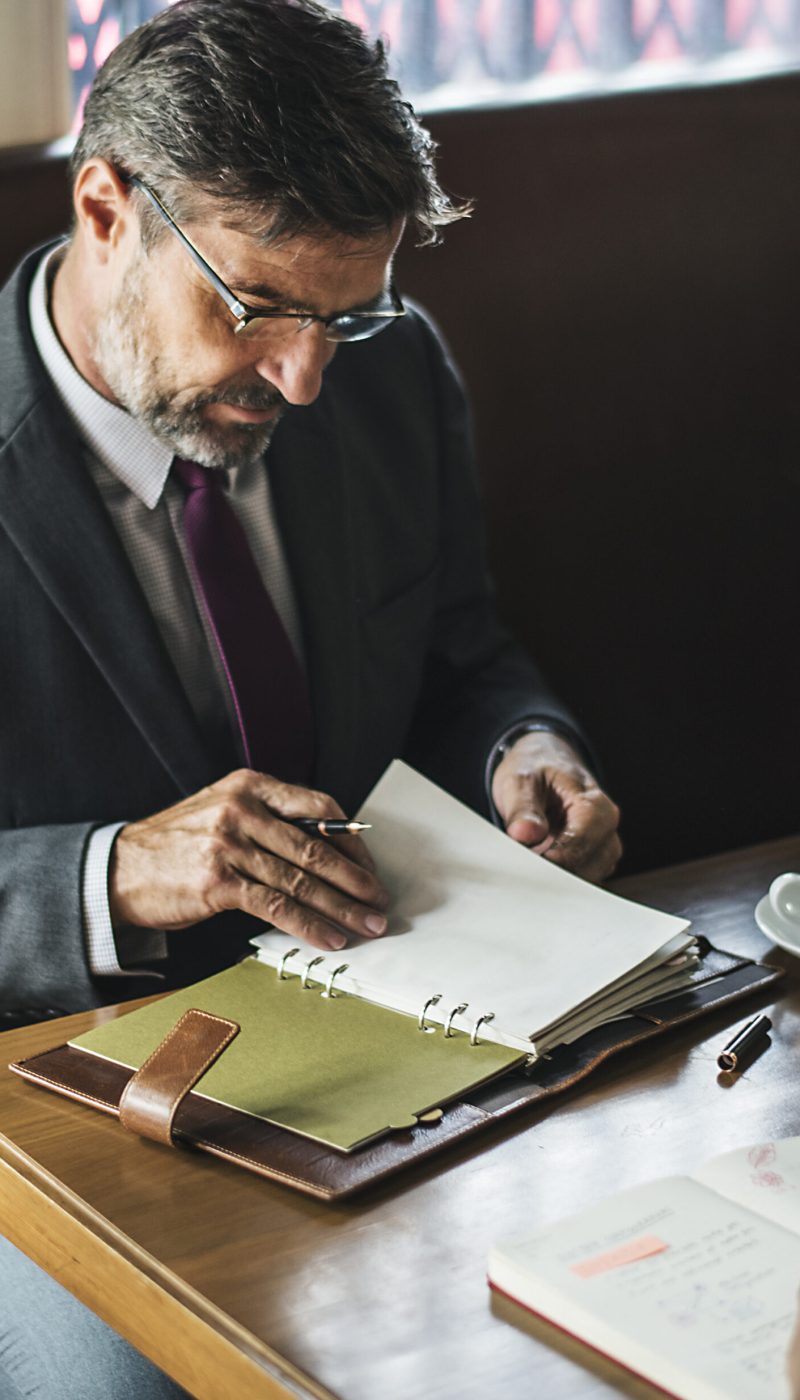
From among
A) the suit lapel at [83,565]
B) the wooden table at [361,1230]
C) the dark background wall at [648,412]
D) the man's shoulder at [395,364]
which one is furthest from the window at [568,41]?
the wooden table at [361,1230]

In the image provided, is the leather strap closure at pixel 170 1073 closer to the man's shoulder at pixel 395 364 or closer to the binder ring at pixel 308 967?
the binder ring at pixel 308 967

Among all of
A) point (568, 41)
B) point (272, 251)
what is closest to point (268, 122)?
point (272, 251)

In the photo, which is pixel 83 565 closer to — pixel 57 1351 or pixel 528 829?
pixel 528 829

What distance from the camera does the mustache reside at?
1428mm

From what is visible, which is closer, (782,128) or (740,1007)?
(740,1007)

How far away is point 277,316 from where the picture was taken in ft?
4.43

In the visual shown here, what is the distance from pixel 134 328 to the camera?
1.43m

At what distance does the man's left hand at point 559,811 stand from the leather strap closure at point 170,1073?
0.46 metres

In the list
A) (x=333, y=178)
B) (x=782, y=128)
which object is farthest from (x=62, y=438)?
(x=782, y=128)

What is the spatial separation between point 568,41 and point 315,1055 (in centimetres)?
214

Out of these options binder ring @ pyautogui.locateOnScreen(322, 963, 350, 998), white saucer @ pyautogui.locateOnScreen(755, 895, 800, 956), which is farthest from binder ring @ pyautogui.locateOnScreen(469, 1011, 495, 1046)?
white saucer @ pyautogui.locateOnScreen(755, 895, 800, 956)

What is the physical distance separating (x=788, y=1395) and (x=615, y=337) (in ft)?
5.70

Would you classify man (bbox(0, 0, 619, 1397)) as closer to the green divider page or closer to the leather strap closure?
the green divider page

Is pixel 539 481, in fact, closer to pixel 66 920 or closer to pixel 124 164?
pixel 124 164
